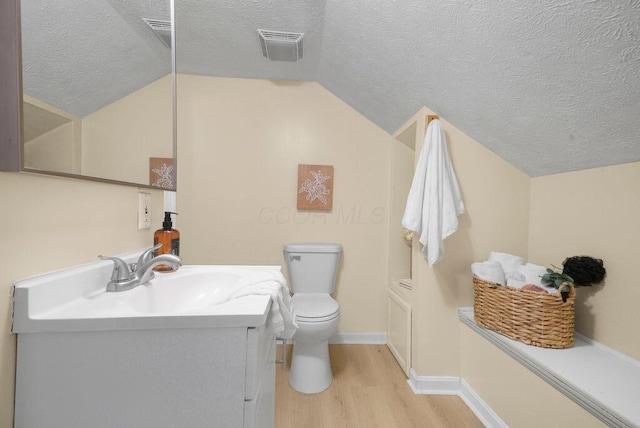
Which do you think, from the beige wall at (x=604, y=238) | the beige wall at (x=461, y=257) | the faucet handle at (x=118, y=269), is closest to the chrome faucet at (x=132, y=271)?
the faucet handle at (x=118, y=269)

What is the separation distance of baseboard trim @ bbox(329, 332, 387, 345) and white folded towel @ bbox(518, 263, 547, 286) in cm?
113

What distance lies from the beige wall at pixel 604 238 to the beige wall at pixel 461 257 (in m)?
0.22

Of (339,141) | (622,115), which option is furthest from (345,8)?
(622,115)

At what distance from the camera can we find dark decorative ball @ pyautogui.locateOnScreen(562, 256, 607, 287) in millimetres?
→ 1120

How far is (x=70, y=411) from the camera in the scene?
1.69ft

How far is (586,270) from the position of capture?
1.13 metres

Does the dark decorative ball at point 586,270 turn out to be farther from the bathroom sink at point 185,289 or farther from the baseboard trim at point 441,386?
the bathroom sink at point 185,289

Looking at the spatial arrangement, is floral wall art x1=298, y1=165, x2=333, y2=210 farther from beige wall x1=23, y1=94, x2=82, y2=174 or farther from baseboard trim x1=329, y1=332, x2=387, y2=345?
beige wall x1=23, y1=94, x2=82, y2=174

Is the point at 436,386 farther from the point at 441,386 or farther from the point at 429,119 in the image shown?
the point at 429,119

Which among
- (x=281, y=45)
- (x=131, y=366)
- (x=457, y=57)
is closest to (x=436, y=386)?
(x=131, y=366)

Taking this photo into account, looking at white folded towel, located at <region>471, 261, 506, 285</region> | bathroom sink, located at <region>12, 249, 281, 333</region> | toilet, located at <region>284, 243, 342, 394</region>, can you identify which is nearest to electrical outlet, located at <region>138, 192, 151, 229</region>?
bathroom sink, located at <region>12, 249, 281, 333</region>

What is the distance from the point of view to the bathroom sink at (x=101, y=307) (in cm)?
52

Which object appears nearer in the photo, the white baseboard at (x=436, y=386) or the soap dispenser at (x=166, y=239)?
the soap dispenser at (x=166, y=239)

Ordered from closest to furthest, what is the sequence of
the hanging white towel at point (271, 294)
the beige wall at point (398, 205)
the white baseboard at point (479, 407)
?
the hanging white towel at point (271, 294) → the white baseboard at point (479, 407) → the beige wall at point (398, 205)
